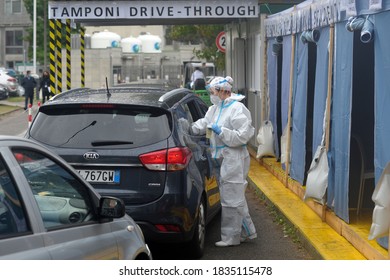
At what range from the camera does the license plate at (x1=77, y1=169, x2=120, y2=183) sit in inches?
311

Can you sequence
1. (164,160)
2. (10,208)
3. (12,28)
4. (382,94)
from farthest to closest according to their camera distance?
(12,28) → (164,160) → (382,94) → (10,208)

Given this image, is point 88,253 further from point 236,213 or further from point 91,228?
point 236,213

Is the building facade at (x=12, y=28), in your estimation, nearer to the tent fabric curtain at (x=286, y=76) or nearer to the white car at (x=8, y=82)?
the white car at (x=8, y=82)

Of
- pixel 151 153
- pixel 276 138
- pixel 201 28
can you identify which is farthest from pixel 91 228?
pixel 201 28

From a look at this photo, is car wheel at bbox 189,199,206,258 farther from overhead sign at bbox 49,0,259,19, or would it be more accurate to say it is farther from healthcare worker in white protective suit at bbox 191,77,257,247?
overhead sign at bbox 49,0,259,19

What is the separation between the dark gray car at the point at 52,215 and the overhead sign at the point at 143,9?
12.2m

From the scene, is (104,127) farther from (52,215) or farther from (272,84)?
(272,84)

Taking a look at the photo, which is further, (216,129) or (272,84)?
(272,84)

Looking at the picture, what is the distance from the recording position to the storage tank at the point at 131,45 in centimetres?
6506

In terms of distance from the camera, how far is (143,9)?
17.7 metres

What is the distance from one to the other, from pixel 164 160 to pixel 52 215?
3.28 m

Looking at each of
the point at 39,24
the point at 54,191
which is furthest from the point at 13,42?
the point at 54,191

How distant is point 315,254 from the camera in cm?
841

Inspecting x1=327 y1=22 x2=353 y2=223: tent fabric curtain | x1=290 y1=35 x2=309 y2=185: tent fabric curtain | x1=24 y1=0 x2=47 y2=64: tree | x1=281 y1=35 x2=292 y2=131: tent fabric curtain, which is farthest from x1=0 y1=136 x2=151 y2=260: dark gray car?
x1=24 y1=0 x2=47 y2=64: tree
